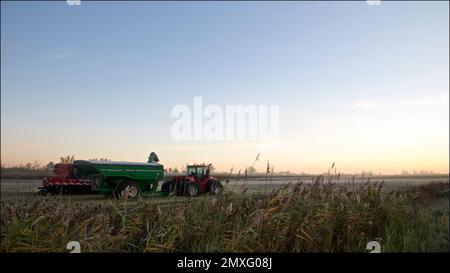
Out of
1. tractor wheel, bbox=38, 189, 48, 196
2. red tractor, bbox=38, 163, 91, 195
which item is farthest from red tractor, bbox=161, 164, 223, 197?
tractor wheel, bbox=38, 189, 48, 196

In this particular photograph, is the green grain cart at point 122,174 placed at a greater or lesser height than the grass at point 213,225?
greater

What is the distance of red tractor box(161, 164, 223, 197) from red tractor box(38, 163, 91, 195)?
2.87ft

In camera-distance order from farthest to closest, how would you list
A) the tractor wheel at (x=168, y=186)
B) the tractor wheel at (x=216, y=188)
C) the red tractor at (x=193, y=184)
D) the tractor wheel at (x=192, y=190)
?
the tractor wheel at (x=216, y=188), the tractor wheel at (x=192, y=190), the tractor wheel at (x=168, y=186), the red tractor at (x=193, y=184)

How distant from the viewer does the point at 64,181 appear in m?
4.39

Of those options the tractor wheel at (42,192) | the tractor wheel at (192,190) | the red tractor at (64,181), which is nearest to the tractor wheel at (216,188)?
the tractor wheel at (192,190)

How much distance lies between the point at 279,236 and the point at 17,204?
→ 10.4 feet

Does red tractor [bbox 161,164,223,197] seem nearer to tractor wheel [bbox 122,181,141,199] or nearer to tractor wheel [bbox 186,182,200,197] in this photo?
tractor wheel [bbox 186,182,200,197]

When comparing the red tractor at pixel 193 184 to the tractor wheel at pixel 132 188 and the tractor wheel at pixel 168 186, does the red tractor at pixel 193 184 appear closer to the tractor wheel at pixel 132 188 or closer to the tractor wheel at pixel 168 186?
the tractor wheel at pixel 168 186

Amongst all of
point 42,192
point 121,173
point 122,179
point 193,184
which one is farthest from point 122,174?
point 42,192

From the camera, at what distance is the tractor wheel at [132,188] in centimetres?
433

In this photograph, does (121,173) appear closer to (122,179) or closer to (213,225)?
(122,179)

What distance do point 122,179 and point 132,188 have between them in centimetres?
25

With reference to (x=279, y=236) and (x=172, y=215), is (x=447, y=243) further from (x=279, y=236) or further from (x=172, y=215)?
(x=172, y=215)
